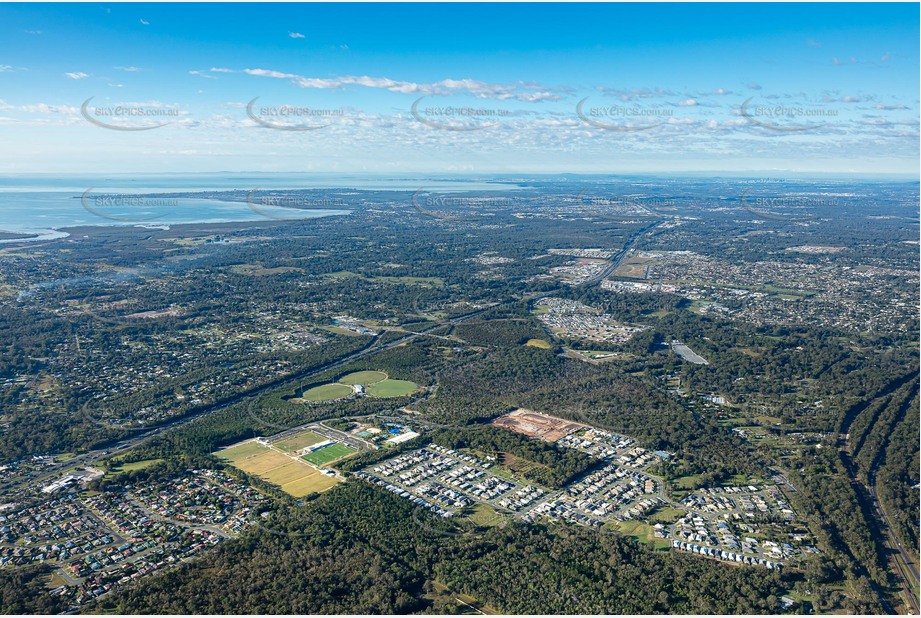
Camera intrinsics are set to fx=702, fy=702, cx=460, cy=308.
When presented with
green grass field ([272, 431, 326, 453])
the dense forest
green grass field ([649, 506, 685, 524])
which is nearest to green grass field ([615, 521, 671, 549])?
green grass field ([649, 506, 685, 524])

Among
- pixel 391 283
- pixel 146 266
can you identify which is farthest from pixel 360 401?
pixel 146 266

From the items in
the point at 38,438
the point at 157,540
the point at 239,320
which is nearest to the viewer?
the point at 157,540

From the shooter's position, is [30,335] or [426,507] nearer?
[426,507]

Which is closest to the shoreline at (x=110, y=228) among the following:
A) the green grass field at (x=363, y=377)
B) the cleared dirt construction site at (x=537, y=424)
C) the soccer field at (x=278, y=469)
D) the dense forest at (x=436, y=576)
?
the green grass field at (x=363, y=377)

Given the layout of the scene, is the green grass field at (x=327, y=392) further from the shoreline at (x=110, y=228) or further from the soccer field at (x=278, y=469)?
the shoreline at (x=110, y=228)

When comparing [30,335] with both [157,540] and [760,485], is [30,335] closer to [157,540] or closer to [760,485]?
[157,540]

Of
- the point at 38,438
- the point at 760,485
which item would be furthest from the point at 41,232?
the point at 760,485

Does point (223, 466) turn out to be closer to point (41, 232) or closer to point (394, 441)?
point (394, 441)

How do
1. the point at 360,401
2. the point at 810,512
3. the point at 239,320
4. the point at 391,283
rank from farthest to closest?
1. the point at 391,283
2. the point at 239,320
3. the point at 360,401
4. the point at 810,512
